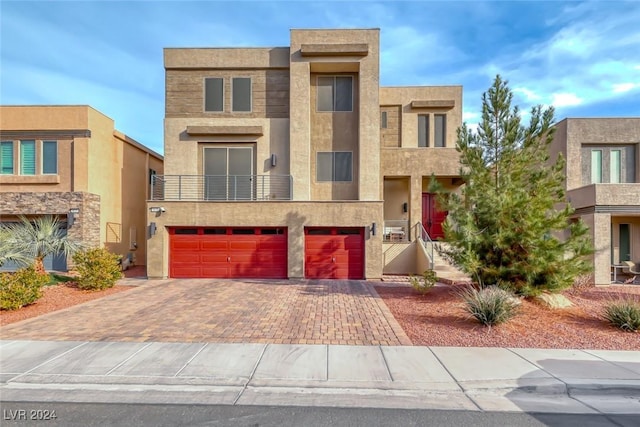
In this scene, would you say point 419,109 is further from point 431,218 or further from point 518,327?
point 518,327

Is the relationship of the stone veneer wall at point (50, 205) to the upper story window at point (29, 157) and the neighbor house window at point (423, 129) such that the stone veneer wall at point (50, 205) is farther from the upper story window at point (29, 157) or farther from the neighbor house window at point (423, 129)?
the neighbor house window at point (423, 129)

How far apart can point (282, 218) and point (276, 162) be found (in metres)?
2.93

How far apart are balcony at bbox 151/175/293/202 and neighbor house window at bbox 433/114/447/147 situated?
8.64 metres

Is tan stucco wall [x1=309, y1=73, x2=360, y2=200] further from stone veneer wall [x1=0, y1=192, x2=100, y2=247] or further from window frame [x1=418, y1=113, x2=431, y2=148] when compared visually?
stone veneer wall [x1=0, y1=192, x2=100, y2=247]

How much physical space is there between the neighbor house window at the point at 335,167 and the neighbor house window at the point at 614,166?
37.4ft

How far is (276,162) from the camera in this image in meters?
14.4

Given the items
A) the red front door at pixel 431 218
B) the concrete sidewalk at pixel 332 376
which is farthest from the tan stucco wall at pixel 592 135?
the concrete sidewalk at pixel 332 376

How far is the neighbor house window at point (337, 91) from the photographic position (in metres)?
14.7

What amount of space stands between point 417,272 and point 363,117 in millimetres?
7563

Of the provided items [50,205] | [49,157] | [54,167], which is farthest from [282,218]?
[49,157]

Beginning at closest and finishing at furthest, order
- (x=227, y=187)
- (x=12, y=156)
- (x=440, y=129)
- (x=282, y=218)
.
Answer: (x=282, y=218) < (x=227, y=187) < (x=12, y=156) < (x=440, y=129)

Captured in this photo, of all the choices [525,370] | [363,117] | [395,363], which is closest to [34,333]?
[395,363]

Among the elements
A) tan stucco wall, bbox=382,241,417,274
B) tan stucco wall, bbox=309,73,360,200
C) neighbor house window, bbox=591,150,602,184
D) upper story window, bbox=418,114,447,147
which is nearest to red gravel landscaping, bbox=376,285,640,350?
tan stucco wall, bbox=382,241,417,274

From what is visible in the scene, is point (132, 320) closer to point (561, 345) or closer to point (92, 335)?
point (92, 335)
